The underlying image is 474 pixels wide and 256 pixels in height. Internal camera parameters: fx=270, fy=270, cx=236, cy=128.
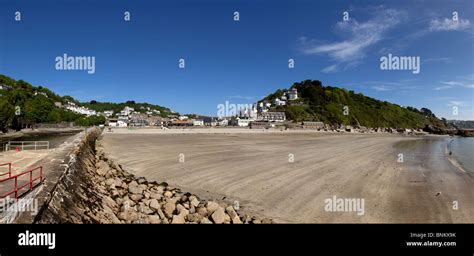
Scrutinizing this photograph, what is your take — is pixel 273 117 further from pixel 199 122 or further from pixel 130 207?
pixel 130 207

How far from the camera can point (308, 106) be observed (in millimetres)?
189500

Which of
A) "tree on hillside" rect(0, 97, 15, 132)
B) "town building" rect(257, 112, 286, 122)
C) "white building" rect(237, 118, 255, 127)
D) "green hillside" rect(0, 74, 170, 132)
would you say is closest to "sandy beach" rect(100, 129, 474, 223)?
"tree on hillside" rect(0, 97, 15, 132)

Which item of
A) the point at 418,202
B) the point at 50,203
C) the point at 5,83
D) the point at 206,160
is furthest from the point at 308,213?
the point at 5,83

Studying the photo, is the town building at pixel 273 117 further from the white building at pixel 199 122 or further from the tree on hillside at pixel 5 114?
the tree on hillside at pixel 5 114

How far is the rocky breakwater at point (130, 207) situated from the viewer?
27.7 feet

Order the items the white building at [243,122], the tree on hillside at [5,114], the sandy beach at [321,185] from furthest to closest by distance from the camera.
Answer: the white building at [243,122] < the tree on hillside at [5,114] < the sandy beach at [321,185]

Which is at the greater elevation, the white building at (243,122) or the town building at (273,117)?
the town building at (273,117)

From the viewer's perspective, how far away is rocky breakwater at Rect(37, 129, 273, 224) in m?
8.43

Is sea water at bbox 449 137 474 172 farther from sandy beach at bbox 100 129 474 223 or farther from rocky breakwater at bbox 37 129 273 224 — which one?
rocky breakwater at bbox 37 129 273 224

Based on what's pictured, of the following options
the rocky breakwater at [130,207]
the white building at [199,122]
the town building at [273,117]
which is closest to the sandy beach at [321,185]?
the rocky breakwater at [130,207]
